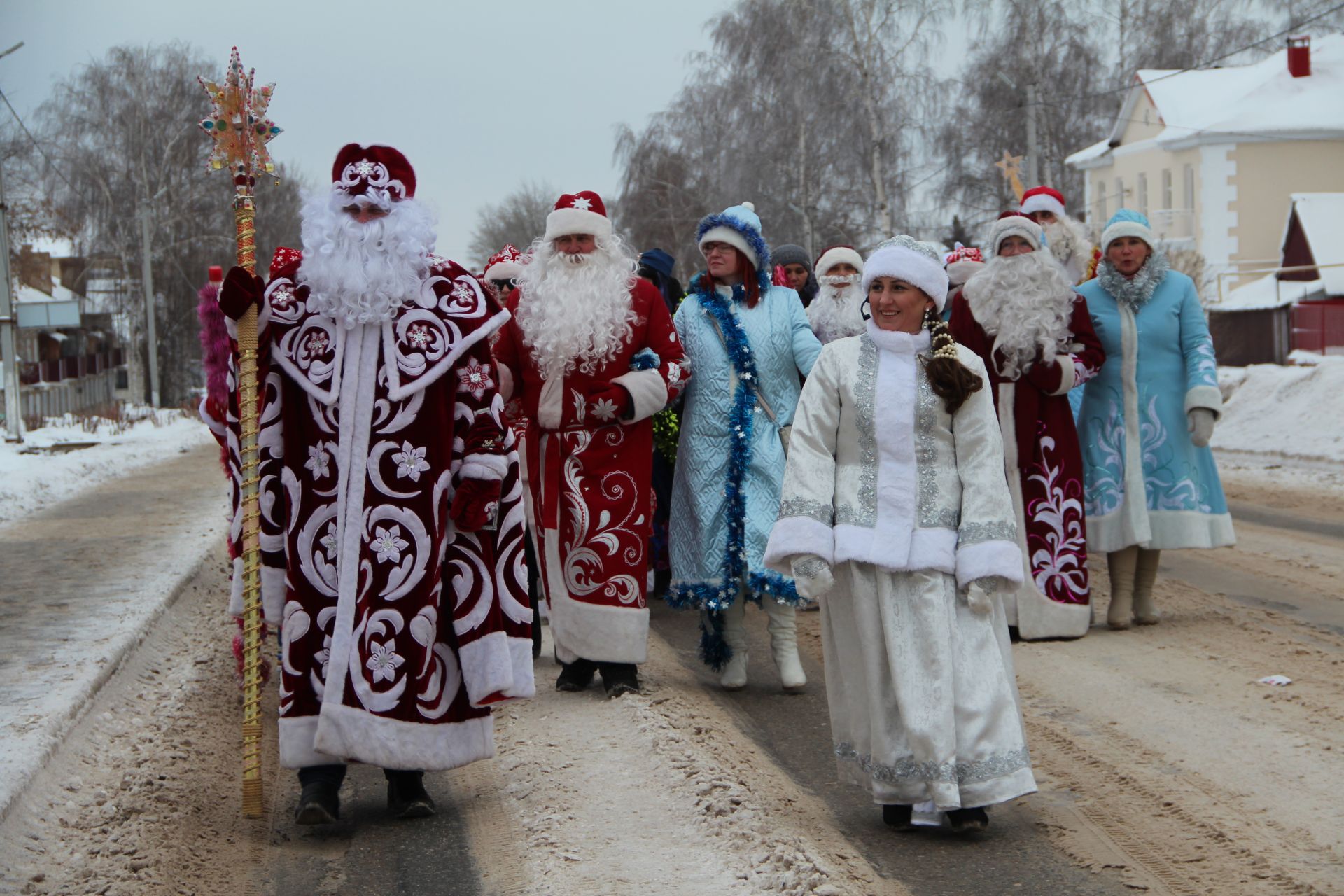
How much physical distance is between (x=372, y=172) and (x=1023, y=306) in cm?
352

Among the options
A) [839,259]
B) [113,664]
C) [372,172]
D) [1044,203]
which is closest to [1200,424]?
[1044,203]

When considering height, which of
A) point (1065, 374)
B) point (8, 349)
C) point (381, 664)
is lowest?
point (381, 664)

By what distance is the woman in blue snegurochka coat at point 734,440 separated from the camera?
7164 millimetres

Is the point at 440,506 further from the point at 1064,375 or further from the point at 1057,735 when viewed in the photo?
the point at 1064,375

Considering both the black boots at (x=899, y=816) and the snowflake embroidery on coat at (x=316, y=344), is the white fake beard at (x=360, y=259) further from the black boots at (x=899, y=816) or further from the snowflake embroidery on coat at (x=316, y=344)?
the black boots at (x=899, y=816)

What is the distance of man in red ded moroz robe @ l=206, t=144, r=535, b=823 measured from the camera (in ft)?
16.8

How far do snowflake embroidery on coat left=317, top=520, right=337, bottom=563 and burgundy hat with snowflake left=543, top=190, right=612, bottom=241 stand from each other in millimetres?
2237

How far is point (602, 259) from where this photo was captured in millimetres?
7039

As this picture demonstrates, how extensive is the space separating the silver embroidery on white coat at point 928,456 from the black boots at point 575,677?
2488 millimetres

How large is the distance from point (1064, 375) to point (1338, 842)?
3.38m

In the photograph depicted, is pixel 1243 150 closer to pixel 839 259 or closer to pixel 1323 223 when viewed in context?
pixel 1323 223

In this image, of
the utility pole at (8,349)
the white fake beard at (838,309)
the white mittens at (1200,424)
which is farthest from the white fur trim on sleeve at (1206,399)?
the utility pole at (8,349)

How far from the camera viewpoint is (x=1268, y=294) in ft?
131

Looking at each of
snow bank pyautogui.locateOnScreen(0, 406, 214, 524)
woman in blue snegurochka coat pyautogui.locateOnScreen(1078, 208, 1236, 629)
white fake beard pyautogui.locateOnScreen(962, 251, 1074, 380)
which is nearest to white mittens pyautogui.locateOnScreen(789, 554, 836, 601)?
white fake beard pyautogui.locateOnScreen(962, 251, 1074, 380)
